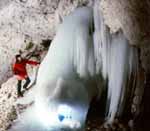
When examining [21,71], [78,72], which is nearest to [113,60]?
[78,72]

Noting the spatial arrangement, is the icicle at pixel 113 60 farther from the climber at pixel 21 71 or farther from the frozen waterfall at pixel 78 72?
the climber at pixel 21 71

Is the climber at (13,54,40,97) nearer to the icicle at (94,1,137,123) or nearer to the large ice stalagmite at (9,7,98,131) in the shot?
the large ice stalagmite at (9,7,98,131)

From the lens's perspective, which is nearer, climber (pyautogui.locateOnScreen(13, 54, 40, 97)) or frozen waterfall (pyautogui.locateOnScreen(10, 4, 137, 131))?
frozen waterfall (pyautogui.locateOnScreen(10, 4, 137, 131))

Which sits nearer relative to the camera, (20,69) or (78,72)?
Answer: (78,72)

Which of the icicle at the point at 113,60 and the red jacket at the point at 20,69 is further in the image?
the red jacket at the point at 20,69

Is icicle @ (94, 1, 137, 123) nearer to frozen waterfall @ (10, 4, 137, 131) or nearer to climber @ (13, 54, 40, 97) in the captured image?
frozen waterfall @ (10, 4, 137, 131)

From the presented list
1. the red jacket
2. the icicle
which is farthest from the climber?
the icicle

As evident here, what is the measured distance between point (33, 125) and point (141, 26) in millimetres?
547

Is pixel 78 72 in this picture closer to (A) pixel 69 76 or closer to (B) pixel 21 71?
(A) pixel 69 76

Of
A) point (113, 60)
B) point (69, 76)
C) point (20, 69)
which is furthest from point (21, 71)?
point (113, 60)

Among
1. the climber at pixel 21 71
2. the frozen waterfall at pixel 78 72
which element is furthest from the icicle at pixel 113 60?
the climber at pixel 21 71

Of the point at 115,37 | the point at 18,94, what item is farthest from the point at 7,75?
the point at 115,37

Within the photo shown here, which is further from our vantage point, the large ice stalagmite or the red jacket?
the red jacket

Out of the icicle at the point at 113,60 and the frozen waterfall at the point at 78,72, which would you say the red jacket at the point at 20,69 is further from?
the icicle at the point at 113,60
